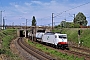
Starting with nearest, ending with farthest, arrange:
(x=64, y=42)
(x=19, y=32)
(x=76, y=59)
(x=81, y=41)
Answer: (x=76, y=59) < (x=64, y=42) < (x=81, y=41) < (x=19, y=32)

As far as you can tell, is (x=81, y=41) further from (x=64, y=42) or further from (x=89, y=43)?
(x=64, y=42)

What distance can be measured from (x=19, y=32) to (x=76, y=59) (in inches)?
4115

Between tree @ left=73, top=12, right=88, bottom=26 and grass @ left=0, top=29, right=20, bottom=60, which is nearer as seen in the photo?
grass @ left=0, top=29, right=20, bottom=60

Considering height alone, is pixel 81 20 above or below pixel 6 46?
above

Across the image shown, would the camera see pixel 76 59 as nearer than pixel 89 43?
Yes

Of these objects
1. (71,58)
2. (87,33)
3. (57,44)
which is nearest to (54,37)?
(57,44)

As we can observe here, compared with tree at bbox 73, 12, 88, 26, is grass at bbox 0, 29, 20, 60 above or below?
below

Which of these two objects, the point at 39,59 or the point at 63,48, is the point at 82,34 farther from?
the point at 39,59

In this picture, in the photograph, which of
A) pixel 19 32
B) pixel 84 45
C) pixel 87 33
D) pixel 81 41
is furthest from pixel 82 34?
pixel 19 32

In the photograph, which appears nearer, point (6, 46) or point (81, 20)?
point (6, 46)

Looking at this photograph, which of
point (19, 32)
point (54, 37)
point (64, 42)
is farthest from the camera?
point (19, 32)

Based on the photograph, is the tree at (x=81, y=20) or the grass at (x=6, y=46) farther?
the tree at (x=81, y=20)

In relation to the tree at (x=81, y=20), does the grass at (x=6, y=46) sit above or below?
below

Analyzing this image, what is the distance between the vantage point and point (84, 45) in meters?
48.3
